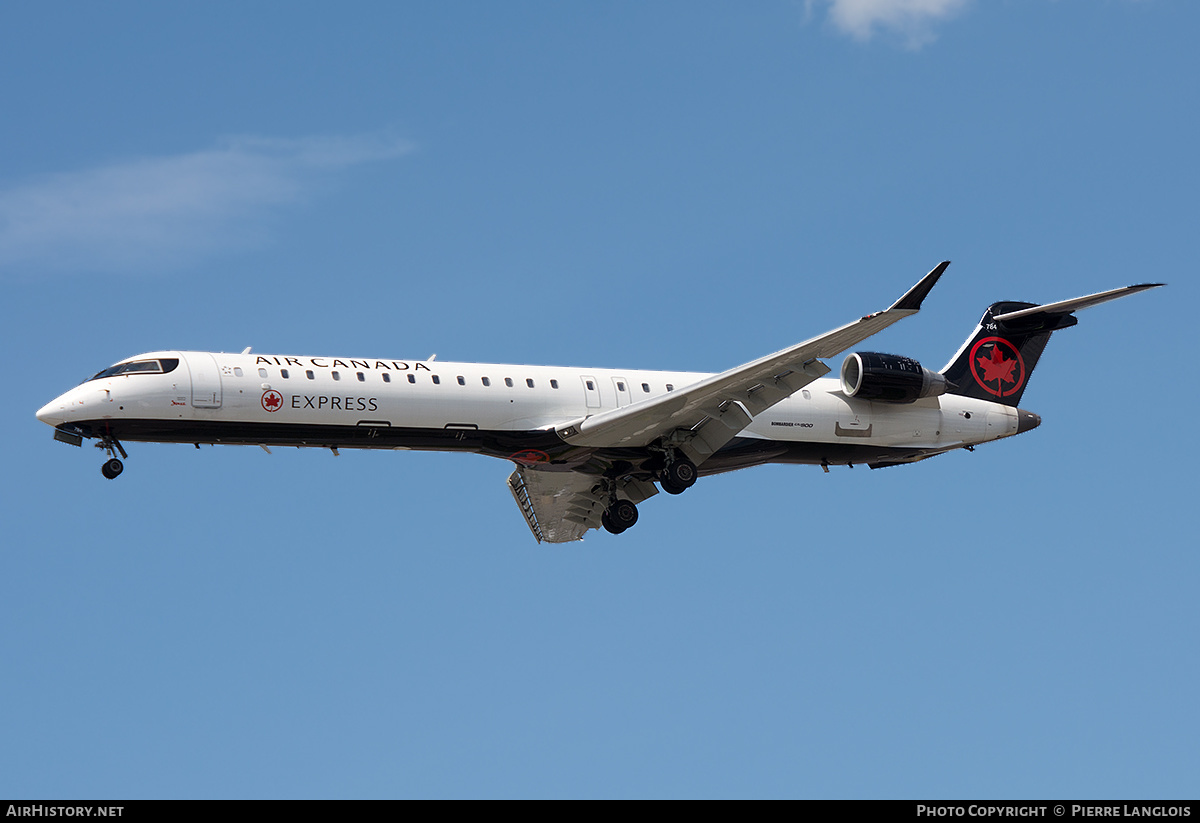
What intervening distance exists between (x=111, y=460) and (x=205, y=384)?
238cm

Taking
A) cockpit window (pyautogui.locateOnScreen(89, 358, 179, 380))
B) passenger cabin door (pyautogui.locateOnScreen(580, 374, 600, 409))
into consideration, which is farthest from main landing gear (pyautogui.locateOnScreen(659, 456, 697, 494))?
cockpit window (pyautogui.locateOnScreen(89, 358, 179, 380))

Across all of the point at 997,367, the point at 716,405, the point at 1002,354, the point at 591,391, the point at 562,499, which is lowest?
the point at 716,405

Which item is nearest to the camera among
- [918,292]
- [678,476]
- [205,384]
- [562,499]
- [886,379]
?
[918,292]

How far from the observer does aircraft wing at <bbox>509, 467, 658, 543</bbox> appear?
107 ft

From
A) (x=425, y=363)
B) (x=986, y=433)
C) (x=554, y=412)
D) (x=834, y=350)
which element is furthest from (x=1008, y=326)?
(x=425, y=363)

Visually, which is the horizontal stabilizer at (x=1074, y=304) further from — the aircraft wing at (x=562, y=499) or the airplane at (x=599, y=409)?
the aircraft wing at (x=562, y=499)

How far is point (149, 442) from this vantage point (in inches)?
1073

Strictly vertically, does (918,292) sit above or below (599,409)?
below

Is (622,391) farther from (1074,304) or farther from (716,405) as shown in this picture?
(1074,304)

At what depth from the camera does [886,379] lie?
3172 cm

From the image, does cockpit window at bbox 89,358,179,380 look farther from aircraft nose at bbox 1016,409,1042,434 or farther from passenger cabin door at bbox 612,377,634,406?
aircraft nose at bbox 1016,409,1042,434

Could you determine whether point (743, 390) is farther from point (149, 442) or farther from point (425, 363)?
point (149, 442)

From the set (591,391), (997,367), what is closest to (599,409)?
(591,391)
